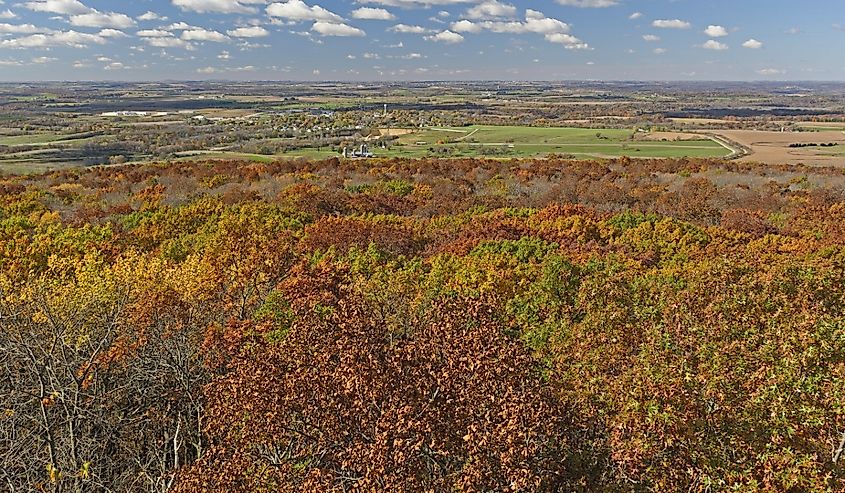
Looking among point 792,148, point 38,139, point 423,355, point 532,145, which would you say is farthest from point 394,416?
point 38,139

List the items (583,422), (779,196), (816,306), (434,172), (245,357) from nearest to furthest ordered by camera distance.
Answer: (583,422), (245,357), (816,306), (779,196), (434,172)

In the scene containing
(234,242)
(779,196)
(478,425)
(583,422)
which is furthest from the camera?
(779,196)

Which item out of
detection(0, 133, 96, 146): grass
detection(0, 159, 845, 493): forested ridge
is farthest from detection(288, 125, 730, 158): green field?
detection(0, 159, 845, 493): forested ridge

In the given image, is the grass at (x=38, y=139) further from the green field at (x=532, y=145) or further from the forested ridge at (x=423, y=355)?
the forested ridge at (x=423, y=355)

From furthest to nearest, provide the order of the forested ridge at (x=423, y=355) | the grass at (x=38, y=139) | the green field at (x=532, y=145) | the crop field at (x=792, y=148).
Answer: the grass at (x=38, y=139) < the green field at (x=532, y=145) < the crop field at (x=792, y=148) < the forested ridge at (x=423, y=355)

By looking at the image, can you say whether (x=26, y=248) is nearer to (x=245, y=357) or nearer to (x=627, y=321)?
(x=245, y=357)

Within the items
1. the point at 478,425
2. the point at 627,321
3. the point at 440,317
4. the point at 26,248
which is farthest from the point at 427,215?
the point at 478,425

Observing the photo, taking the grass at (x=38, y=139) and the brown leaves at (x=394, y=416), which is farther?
the grass at (x=38, y=139)

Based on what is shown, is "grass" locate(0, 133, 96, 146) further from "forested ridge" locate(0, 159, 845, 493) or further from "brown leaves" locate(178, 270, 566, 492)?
"brown leaves" locate(178, 270, 566, 492)

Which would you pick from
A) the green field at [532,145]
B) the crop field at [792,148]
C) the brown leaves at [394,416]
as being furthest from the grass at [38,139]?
the brown leaves at [394,416]
